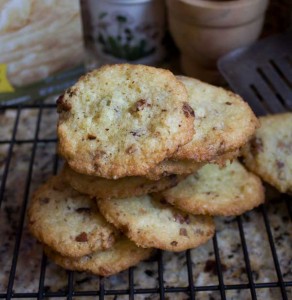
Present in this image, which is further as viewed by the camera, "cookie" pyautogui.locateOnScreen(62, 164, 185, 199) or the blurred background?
the blurred background

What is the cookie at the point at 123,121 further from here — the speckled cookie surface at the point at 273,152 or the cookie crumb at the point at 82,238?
the speckled cookie surface at the point at 273,152

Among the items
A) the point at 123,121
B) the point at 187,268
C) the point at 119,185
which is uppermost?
the point at 123,121

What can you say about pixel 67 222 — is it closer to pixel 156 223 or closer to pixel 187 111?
pixel 156 223

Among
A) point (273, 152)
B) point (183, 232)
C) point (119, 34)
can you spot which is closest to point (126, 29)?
point (119, 34)

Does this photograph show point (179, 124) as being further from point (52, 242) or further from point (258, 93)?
point (258, 93)

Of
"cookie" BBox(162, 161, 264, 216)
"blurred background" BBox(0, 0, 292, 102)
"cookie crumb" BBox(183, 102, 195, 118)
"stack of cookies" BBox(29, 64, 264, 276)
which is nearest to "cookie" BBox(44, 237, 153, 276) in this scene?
"stack of cookies" BBox(29, 64, 264, 276)

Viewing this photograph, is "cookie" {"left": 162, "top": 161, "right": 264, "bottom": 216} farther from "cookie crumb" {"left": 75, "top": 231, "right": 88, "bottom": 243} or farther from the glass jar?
the glass jar
